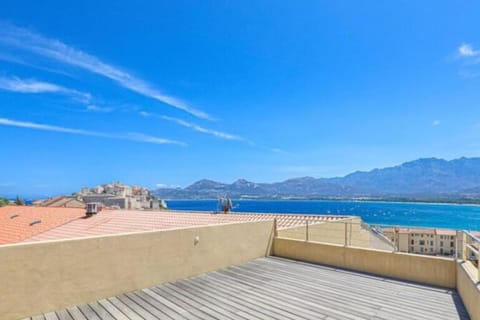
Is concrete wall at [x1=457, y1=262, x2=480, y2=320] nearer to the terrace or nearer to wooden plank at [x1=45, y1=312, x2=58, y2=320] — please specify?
the terrace

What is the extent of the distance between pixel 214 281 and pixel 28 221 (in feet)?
40.5

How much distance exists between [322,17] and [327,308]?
39.3 feet

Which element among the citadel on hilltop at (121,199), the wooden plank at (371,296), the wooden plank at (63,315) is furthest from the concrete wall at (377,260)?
the citadel on hilltop at (121,199)

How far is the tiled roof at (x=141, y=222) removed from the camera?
10484mm

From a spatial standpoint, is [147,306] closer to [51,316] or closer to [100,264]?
[100,264]

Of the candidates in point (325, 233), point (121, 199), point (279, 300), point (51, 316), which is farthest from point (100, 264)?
point (121, 199)

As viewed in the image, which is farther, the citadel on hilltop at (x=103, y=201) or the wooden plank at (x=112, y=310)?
the citadel on hilltop at (x=103, y=201)

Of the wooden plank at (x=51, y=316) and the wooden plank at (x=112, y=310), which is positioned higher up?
the wooden plank at (x=51, y=316)

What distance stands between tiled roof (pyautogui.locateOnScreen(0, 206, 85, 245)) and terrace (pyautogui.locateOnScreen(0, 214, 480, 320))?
8202 mm

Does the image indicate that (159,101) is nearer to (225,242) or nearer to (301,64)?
(301,64)

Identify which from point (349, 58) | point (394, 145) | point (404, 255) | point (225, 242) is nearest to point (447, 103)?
point (349, 58)

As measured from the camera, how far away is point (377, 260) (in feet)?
19.1

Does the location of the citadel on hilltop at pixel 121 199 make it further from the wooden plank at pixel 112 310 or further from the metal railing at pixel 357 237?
the wooden plank at pixel 112 310

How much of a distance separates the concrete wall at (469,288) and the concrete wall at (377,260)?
33cm
